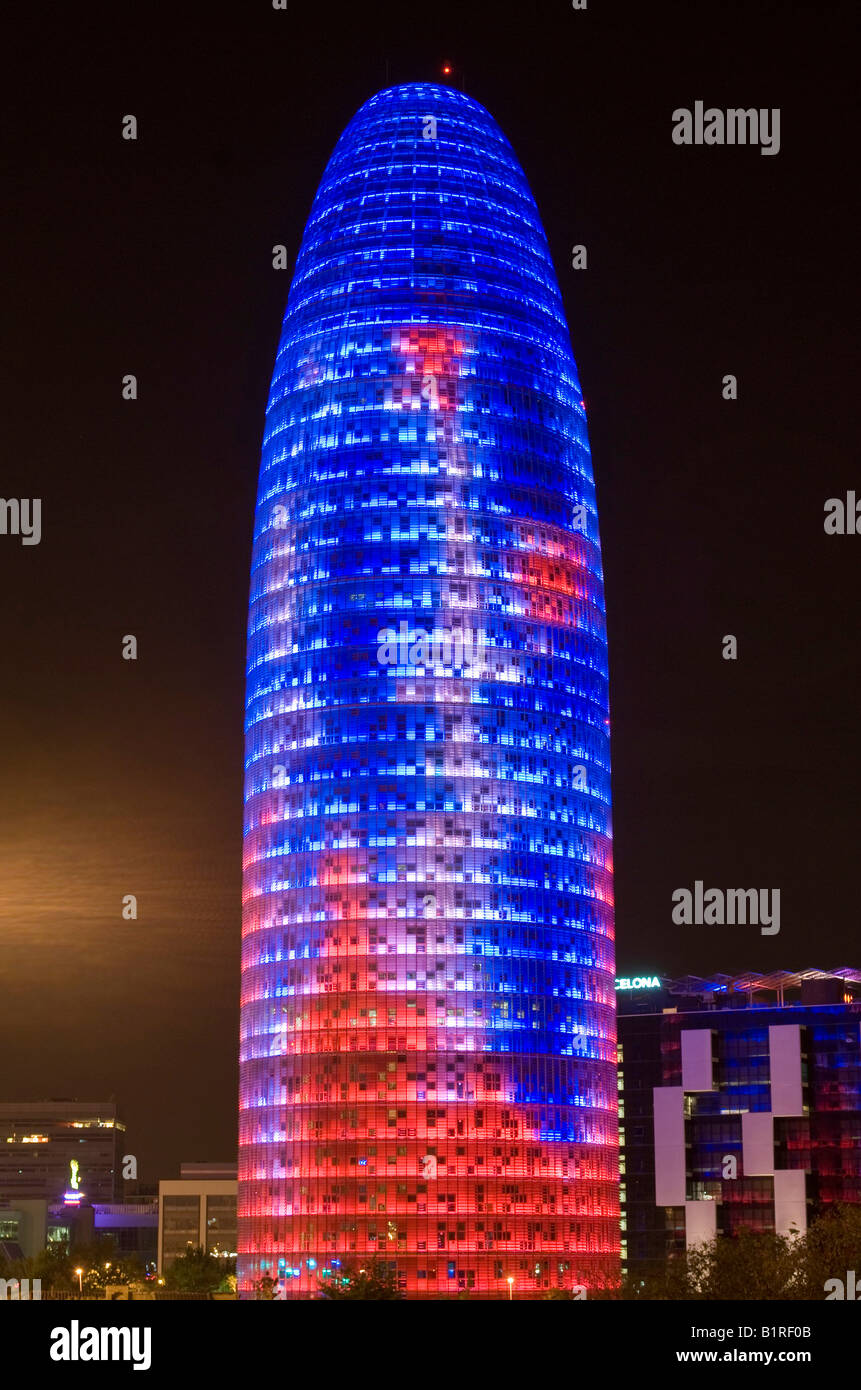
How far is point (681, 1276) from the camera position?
18788 centimetres
